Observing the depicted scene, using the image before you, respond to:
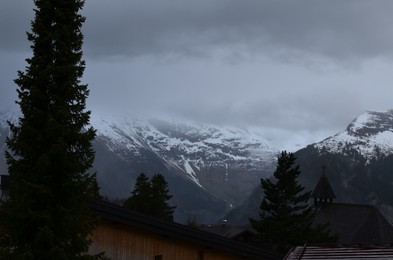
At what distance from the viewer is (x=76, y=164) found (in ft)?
69.1

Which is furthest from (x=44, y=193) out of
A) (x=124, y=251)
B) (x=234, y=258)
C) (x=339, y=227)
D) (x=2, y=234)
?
(x=339, y=227)

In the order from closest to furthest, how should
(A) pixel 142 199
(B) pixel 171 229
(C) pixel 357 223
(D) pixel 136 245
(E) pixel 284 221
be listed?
(D) pixel 136 245 → (B) pixel 171 229 → (E) pixel 284 221 → (A) pixel 142 199 → (C) pixel 357 223

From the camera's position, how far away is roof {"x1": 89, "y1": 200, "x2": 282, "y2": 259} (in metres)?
27.1

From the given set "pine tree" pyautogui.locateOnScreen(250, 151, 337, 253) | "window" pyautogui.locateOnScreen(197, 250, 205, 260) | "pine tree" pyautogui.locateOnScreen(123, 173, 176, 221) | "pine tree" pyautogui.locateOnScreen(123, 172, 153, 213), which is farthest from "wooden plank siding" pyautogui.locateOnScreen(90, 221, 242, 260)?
"pine tree" pyautogui.locateOnScreen(123, 172, 153, 213)

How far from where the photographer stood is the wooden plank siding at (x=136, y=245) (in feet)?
89.7

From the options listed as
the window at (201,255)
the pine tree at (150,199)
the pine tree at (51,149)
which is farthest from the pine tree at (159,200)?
the pine tree at (51,149)

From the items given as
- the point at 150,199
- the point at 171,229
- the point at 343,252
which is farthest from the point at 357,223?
the point at 343,252

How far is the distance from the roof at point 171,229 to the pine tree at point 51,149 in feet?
17.0

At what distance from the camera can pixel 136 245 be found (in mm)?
28062

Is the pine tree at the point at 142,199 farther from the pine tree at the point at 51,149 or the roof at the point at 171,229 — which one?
the pine tree at the point at 51,149

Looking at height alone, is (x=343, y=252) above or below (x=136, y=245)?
below

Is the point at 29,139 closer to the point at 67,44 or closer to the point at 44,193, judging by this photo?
the point at 44,193

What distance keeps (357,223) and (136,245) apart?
177ft

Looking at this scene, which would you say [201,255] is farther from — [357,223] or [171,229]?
[357,223]
